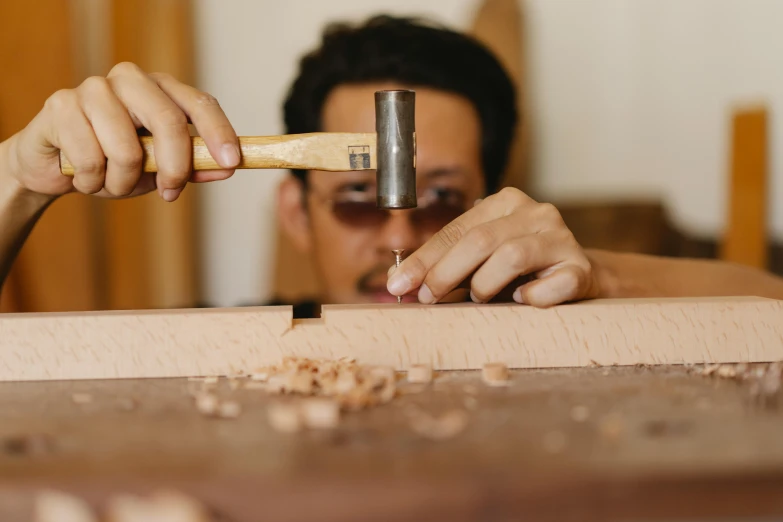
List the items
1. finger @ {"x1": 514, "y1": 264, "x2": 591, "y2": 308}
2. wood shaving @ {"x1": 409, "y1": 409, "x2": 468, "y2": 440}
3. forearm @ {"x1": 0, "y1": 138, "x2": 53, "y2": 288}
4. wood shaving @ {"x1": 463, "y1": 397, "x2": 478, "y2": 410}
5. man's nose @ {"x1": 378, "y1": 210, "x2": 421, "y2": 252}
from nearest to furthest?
wood shaving @ {"x1": 409, "y1": 409, "x2": 468, "y2": 440} → wood shaving @ {"x1": 463, "y1": 397, "x2": 478, "y2": 410} → finger @ {"x1": 514, "y1": 264, "x2": 591, "y2": 308} → forearm @ {"x1": 0, "y1": 138, "x2": 53, "y2": 288} → man's nose @ {"x1": 378, "y1": 210, "x2": 421, "y2": 252}

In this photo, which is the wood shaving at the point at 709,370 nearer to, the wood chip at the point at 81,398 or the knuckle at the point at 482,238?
the knuckle at the point at 482,238

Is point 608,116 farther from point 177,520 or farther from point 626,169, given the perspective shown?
point 177,520

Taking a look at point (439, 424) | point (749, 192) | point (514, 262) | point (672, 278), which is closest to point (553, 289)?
point (514, 262)

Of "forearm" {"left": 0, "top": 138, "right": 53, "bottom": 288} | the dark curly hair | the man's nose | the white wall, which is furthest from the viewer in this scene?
the white wall

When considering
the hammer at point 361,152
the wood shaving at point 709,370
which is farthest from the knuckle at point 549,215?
the wood shaving at point 709,370

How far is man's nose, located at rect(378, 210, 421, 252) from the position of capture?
82.3 inches

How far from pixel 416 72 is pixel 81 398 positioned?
164 cm

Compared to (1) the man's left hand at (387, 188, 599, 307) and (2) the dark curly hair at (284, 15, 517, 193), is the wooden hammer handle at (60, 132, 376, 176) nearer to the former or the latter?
(1) the man's left hand at (387, 188, 599, 307)

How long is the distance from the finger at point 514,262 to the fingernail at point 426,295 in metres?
0.07

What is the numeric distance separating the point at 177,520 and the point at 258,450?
0.15 metres

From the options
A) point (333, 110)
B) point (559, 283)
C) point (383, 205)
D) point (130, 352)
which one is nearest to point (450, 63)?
point (333, 110)

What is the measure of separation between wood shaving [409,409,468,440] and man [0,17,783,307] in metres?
0.33

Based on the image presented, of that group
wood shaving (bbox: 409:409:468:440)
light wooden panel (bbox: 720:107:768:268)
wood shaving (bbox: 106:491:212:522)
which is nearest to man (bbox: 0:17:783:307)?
wood shaving (bbox: 409:409:468:440)

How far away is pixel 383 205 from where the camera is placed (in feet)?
4.10
